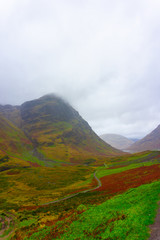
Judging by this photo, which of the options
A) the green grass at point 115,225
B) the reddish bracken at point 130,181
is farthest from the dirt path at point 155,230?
the reddish bracken at point 130,181

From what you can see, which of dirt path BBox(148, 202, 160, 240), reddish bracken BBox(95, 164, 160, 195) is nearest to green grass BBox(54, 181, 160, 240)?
dirt path BBox(148, 202, 160, 240)

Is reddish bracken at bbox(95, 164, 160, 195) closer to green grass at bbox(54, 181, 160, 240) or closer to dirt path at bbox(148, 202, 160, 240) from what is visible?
green grass at bbox(54, 181, 160, 240)

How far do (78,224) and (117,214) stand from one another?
5816 mm

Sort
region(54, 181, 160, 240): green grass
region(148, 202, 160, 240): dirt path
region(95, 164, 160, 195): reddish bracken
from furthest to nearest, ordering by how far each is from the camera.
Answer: region(95, 164, 160, 195): reddish bracken
region(54, 181, 160, 240): green grass
region(148, 202, 160, 240): dirt path

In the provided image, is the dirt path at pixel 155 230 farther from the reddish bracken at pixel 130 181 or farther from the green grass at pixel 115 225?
the reddish bracken at pixel 130 181

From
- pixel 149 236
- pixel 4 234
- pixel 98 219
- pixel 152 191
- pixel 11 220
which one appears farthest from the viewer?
pixel 11 220

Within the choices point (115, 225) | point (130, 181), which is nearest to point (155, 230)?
point (115, 225)

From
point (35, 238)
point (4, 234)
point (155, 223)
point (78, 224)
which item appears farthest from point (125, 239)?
point (4, 234)

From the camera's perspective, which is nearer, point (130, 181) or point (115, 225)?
point (115, 225)

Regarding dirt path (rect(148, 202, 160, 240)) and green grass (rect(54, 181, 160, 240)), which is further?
green grass (rect(54, 181, 160, 240))

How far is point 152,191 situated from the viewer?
24.3m

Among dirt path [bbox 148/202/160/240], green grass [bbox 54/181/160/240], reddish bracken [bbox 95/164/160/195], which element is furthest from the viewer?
reddish bracken [bbox 95/164/160/195]

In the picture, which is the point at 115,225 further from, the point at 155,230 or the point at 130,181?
the point at 130,181

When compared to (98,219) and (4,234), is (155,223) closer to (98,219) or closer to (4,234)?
(98,219)
